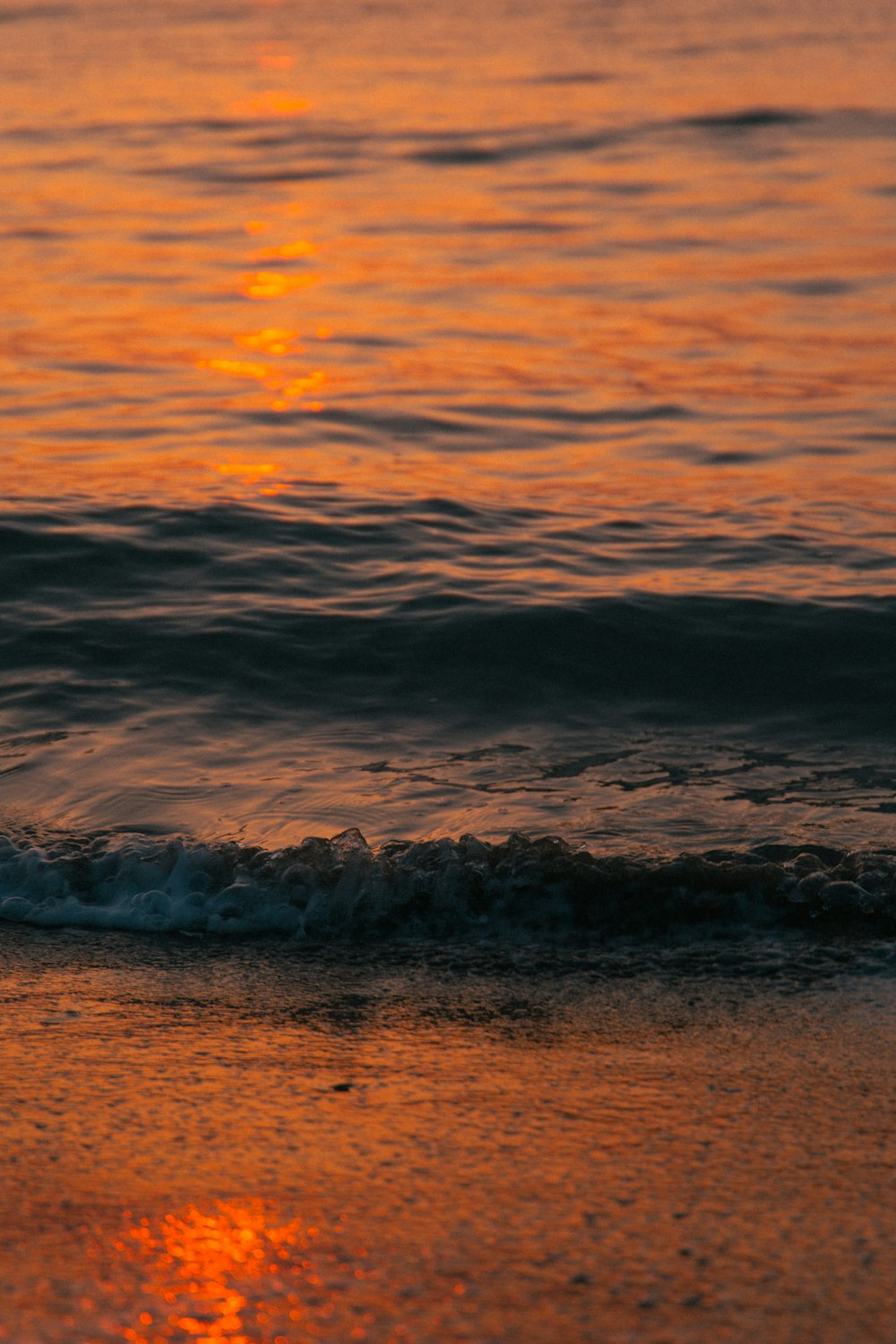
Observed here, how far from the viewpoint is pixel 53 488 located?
8172mm

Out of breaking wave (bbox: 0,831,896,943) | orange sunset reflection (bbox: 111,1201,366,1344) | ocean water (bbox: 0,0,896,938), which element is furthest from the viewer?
ocean water (bbox: 0,0,896,938)

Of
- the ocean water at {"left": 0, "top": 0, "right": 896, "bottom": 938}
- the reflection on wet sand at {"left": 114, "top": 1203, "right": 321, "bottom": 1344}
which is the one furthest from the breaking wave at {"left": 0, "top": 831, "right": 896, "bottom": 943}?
the reflection on wet sand at {"left": 114, "top": 1203, "right": 321, "bottom": 1344}

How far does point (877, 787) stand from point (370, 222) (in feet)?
30.7

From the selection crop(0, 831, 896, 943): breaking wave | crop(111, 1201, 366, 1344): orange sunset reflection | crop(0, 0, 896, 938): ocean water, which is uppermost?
crop(0, 0, 896, 938): ocean water

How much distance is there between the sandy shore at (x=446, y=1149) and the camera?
232cm

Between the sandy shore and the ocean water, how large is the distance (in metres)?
0.42

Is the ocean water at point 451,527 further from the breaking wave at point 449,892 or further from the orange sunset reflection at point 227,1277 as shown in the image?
the orange sunset reflection at point 227,1277

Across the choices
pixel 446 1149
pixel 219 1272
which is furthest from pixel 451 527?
pixel 219 1272

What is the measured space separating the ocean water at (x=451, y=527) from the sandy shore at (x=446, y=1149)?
418mm

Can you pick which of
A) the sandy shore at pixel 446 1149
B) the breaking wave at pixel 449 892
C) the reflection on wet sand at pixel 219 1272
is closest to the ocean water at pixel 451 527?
the breaking wave at pixel 449 892

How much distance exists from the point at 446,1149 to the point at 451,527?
17.0 ft

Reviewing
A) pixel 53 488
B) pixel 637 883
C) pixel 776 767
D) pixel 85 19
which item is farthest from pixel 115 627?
pixel 85 19

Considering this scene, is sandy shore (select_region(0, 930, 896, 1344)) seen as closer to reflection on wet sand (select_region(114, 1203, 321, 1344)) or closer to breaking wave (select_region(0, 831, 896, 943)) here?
reflection on wet sand (select_region(114, 1203, 321, 1344))

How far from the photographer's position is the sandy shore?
7.61 feet
